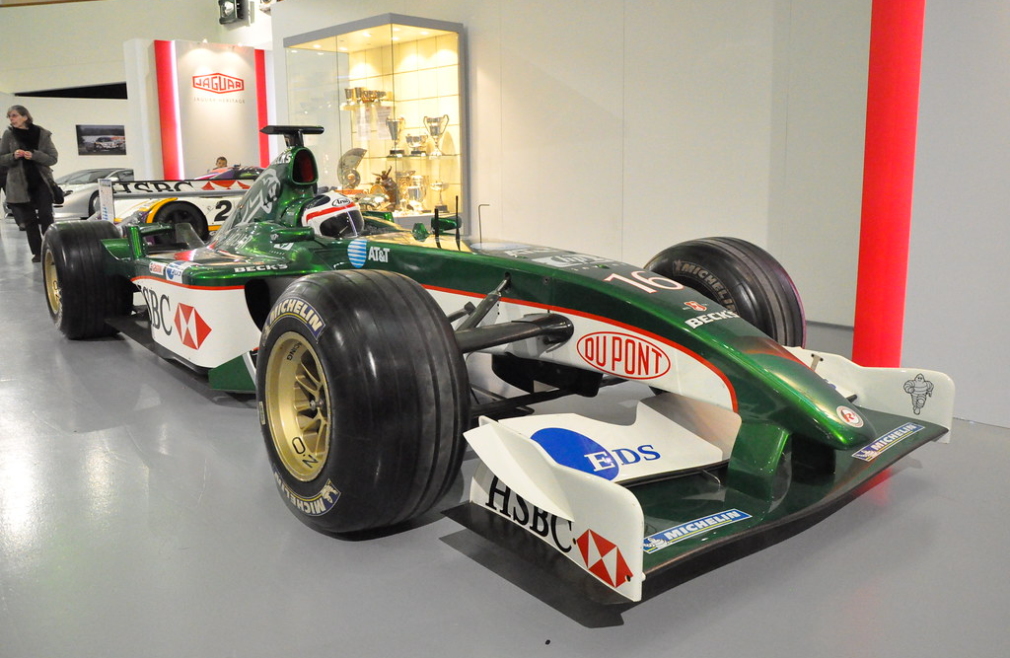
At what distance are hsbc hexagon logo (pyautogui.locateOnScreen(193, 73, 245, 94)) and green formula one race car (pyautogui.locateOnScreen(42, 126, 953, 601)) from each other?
38.0ft

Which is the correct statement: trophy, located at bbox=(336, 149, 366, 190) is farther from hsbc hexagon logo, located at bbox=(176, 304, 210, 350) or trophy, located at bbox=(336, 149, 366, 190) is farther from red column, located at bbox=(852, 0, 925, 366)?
red column, located at bbox=(852, 0, 925, 366)

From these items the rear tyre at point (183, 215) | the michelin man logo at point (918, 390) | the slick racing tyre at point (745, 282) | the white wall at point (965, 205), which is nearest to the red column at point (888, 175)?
the white wall at point (965, 205)

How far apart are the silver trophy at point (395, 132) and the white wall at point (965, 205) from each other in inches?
236

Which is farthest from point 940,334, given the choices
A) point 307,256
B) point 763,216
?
point 307,256

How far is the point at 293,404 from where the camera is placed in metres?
2.62

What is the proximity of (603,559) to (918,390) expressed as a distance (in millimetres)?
1511

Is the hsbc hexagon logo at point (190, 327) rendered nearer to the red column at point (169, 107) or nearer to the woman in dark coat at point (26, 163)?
the woman in dark coat at point (26, 163)

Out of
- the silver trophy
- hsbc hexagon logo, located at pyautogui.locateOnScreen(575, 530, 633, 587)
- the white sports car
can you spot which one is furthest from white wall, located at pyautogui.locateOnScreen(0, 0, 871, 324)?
the white sports car

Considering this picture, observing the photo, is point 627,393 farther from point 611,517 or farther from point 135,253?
point 135,253

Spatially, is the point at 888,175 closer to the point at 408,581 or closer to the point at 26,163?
the point at 408,581

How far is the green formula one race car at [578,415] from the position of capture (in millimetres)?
2051

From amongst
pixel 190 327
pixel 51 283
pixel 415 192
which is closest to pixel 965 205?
pixel 190 327

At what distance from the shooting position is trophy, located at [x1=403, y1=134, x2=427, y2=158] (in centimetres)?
868

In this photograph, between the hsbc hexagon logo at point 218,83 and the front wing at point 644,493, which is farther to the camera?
the hsbc hexagon logo at point 218,83
